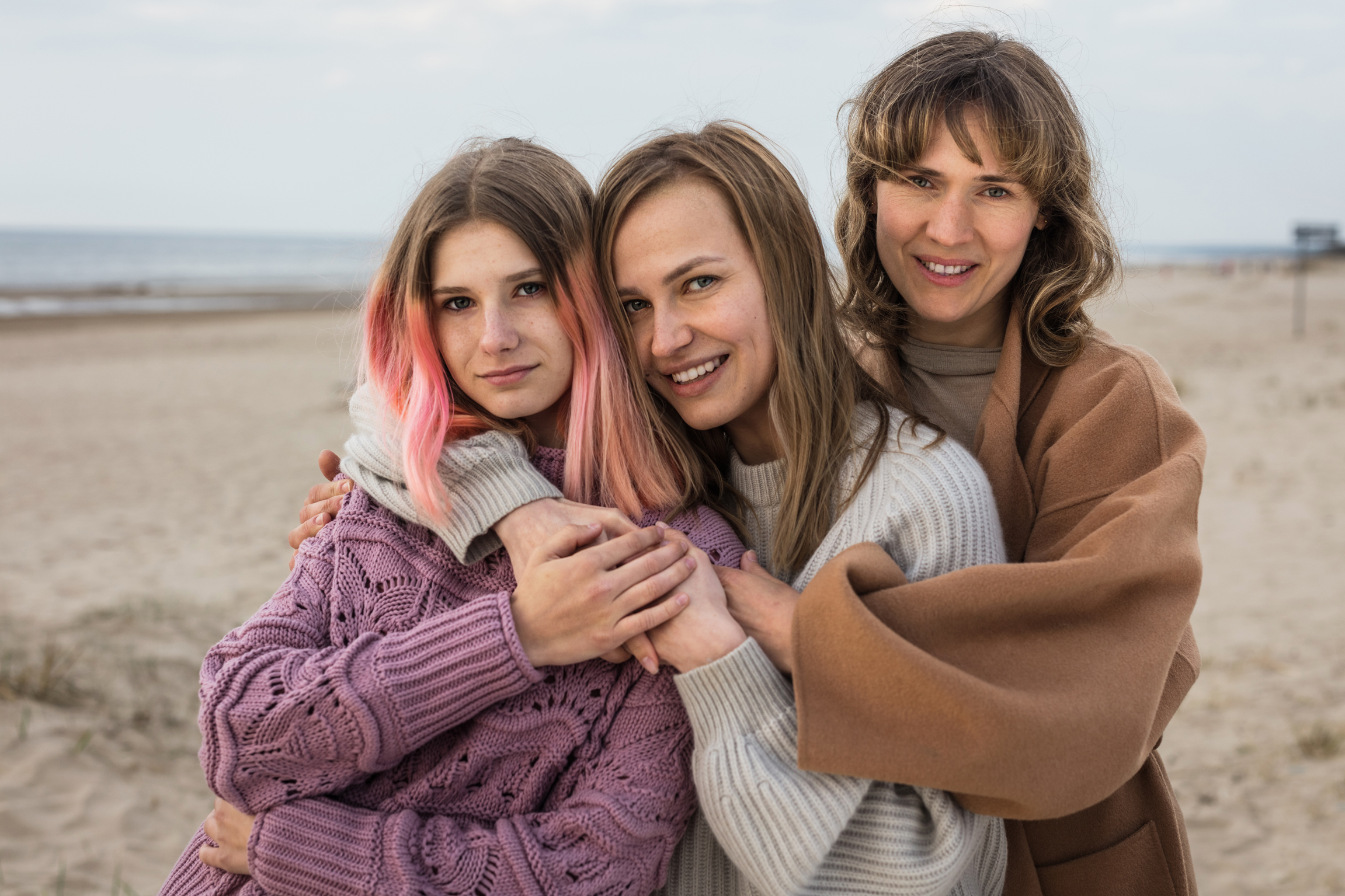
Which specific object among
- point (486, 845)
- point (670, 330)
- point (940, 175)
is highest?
point (940, 175)

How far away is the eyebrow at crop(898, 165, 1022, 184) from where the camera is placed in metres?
2.38

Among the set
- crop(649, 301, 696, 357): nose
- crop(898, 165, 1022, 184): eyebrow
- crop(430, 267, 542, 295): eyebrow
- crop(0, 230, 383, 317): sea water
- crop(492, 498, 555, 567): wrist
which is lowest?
crop(0, 230, 383, 317): sea water

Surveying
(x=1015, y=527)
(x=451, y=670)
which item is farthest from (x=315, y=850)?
(x=1015, y=527)

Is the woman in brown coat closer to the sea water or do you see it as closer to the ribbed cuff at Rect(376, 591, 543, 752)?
the ribbed cuff at Rect(376, 591, 543, 752)

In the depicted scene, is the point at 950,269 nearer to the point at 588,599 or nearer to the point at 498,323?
the point at 498,323

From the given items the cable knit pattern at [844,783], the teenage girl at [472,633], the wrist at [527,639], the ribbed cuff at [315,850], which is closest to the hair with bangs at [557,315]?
the teenage girl at [472,633]

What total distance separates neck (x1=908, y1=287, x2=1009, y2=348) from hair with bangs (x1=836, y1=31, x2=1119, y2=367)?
0.05m

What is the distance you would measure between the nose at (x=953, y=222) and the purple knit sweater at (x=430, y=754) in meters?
1.17

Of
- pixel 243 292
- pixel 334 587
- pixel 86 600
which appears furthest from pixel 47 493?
pixel 243 292

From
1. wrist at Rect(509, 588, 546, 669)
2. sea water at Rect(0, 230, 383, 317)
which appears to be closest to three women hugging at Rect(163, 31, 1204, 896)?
wrist at Rect(509, 588, 546, 669)

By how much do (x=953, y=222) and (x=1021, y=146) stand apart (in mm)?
219

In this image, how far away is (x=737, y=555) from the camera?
7.29 feet

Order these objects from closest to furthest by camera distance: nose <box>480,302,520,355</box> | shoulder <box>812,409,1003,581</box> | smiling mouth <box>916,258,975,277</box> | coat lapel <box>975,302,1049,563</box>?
shoulder <box>812,409,1003,581</box> → nose <box>480,302,520,355</box> → coat lapel <box>975,302,1049,563</box> → smiling mouth <box>916,258,975,277</box>

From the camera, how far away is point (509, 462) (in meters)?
2.12
